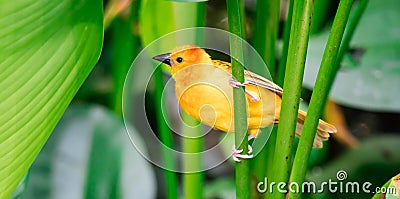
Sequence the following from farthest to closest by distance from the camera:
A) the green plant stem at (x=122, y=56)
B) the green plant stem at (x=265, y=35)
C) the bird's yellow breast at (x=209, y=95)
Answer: the green plant stem at (x=122, y=56)
the green plant stem at (x=265, y=35)
the bird's yellow breast at (x=209, y=95)

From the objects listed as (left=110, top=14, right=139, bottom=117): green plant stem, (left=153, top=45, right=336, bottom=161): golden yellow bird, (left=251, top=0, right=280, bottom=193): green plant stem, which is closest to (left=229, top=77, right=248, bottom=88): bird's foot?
(left=153, top=45, right=336, bottom=161): golden yellow bird

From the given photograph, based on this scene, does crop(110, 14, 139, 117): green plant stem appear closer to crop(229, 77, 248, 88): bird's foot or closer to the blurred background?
the blurred background

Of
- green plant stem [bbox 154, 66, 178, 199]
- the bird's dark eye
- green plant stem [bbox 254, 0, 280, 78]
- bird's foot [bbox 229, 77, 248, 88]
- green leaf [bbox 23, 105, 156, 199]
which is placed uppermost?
green plant stem [bbox 254, 0, 280, 78]

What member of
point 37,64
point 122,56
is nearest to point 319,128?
point 37,64

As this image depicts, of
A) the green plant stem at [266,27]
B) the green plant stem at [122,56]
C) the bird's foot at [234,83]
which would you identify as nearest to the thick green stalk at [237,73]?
the bird's foot at [234,83]

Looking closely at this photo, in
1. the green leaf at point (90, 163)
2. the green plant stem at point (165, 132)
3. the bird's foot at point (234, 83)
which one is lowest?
the green leaf at point (90, 163)

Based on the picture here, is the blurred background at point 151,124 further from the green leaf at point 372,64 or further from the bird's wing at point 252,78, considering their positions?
the bird's wing at point 252,78

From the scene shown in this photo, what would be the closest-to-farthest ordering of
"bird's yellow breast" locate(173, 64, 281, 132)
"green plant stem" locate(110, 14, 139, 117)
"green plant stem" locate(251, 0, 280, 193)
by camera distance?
Answer: "bird's yellow breast" locate(173, 64, 281, 132) → "green plant stem" locate(251, 0, 280, 193) → "green plant stem" locate(110, 14, 139, 117)
